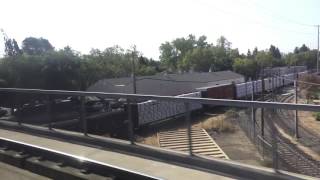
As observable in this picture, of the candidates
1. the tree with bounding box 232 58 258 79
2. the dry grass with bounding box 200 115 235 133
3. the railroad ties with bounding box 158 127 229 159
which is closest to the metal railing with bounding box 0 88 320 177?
the railroad ties with bounding box 158 127 229 159

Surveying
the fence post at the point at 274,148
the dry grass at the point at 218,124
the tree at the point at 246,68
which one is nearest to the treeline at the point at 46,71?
the dry grass at the point at 218,124

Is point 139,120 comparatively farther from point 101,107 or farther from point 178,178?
point 178,178

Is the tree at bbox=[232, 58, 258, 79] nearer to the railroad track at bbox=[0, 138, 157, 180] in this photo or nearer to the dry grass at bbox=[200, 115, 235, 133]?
the dry grass at bbox=[200, 115, 235, 133]

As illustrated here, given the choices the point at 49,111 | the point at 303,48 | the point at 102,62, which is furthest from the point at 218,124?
the point at 303,48

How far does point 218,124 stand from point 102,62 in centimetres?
8367

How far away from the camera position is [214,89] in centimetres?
5712

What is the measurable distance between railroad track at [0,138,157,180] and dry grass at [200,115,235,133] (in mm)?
1914

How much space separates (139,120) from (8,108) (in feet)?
12.7

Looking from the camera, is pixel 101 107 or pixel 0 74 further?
pixel 0 74

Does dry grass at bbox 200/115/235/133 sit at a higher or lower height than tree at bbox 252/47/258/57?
lower

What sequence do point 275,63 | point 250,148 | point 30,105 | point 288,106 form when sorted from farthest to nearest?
point 275,63 < point 30,105 < point 250,148 < point 288,106

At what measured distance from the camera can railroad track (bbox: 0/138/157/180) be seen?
5641 millimetres

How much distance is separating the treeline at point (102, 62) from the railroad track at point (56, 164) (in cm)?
3462

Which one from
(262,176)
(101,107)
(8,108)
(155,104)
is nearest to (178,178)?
(262,176)
